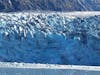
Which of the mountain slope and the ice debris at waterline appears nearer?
the ice debris at waterline

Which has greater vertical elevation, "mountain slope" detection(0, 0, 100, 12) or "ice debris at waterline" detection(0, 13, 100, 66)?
"mountain slope" detection(0, 0, 100, 12)

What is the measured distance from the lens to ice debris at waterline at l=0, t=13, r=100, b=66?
18.6 feet

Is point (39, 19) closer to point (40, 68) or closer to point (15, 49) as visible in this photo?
point (15, 49)

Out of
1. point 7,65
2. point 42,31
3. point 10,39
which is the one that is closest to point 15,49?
point 10,39

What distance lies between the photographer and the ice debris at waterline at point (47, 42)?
18.6ft

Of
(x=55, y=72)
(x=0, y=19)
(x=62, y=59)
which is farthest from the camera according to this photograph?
(x=0, y=19)

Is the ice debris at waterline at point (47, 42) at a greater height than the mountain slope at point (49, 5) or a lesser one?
lesser

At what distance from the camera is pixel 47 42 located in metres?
5.86

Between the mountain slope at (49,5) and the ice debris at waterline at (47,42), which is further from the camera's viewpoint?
the mountain slope at (49,5)

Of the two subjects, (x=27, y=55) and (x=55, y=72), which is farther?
(x=27, y=55)

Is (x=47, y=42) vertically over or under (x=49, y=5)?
under

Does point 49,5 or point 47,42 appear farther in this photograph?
point 49,5

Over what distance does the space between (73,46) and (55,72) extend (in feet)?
6.61

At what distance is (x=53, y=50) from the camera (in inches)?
227
